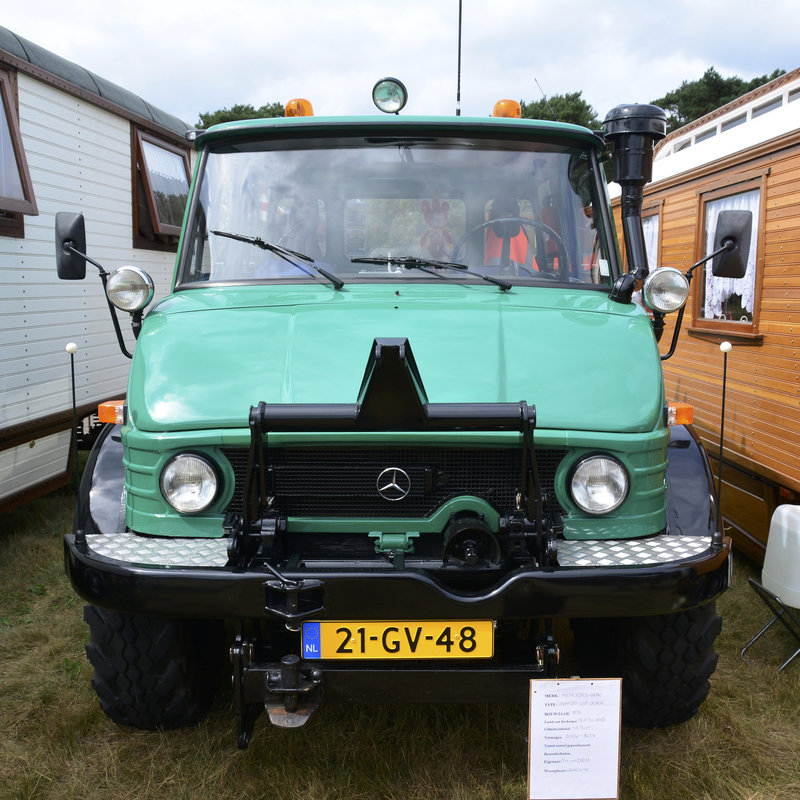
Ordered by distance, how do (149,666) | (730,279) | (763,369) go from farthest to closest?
(730,279), (763,369), (149,666)

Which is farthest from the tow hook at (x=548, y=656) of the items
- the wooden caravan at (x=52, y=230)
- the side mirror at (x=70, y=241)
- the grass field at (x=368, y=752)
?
the wooden caravan at (x=52, y=230)

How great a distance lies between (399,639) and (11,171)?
4.17m

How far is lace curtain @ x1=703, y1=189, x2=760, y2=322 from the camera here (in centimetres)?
516

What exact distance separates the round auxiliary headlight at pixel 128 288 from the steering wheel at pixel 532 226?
1281 millimetres

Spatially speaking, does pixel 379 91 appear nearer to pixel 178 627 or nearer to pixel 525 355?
pixel 525 355

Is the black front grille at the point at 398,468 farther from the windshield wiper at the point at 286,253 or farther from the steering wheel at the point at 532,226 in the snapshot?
the steering wheel at the point at 532,226

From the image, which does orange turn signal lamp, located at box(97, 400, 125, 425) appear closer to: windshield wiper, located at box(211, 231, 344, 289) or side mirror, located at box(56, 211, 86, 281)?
side mirror, located at box(56, 211, 86, 281)

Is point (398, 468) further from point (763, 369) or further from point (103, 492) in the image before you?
point (763, 369)

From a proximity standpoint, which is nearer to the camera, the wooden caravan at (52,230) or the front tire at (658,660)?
the front tire at (658,660)

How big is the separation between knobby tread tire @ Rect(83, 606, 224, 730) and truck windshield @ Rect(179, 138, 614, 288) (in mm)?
1431

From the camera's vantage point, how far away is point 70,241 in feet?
11.8

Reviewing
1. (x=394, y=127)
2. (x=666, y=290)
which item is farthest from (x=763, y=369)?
(x=394, y=127)

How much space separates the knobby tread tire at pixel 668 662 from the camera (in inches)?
118

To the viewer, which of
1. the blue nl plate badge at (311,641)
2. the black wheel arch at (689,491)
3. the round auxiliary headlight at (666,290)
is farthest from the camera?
the round auxiliary headlight at (666,290)
